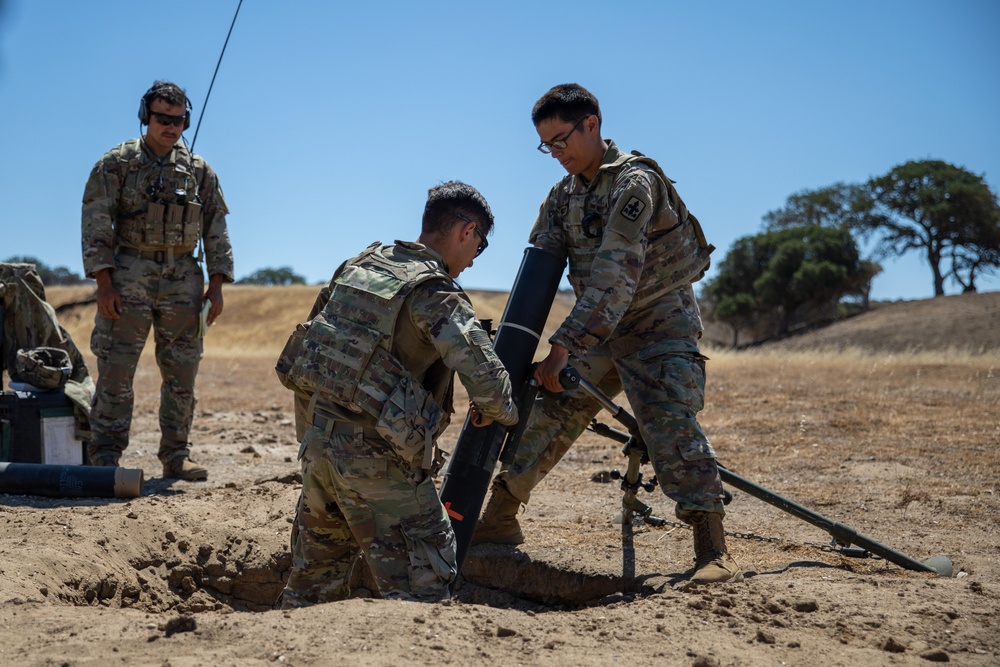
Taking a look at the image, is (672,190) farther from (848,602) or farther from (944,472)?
(944,472)

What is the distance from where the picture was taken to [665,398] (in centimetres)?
450

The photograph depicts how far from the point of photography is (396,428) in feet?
11.6

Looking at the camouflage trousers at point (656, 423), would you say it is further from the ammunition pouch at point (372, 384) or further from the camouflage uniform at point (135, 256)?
the camouflage uniform at point (135, 256)

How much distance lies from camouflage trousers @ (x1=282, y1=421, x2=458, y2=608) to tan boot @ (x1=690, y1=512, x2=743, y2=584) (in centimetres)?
130

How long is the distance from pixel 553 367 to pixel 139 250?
3432 millimetres

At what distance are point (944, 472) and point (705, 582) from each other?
3.54 meters

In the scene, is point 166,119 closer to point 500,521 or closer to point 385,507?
point 500,521

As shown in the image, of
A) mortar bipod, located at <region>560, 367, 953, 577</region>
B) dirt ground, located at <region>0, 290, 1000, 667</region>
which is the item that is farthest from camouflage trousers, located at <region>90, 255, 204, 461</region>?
mortar bipod, located at <region>560, 367, 953, 577</region>

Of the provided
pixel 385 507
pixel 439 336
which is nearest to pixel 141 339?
pixel 385 507

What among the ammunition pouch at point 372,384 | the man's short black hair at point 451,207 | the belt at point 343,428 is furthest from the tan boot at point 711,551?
the man's short black hair at point 451,207

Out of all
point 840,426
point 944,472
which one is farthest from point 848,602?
point 840,426

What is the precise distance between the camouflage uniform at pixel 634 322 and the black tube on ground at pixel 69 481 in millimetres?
2363

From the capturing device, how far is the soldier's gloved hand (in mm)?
3828

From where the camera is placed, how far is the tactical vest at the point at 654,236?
4.60 meters
